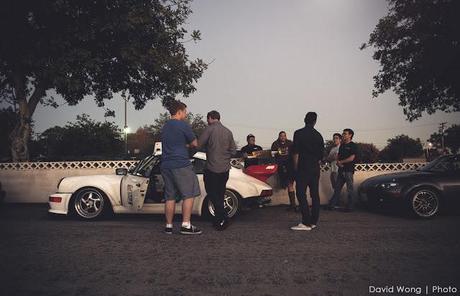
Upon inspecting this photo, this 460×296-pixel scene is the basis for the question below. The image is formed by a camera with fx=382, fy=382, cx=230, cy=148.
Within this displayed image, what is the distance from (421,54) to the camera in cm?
1892

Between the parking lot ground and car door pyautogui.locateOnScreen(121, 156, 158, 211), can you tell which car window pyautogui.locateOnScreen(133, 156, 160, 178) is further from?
the parking lot ground

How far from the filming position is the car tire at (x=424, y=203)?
734 centimetres

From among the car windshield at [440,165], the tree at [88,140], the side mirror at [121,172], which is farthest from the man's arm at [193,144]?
the tree at [88,140]

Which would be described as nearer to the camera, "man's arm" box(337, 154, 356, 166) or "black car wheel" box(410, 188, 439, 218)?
"black car wheel" box(410, 188, 439, 218)

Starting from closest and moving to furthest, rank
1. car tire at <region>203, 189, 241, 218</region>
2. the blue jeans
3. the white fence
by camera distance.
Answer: car tire at <region>203, 189, 241, 218</region>
the blue jeans
the white fence

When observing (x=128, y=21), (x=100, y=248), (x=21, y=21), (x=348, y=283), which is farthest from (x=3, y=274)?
(x=21, y=21)

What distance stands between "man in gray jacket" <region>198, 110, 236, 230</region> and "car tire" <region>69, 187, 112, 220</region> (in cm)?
244

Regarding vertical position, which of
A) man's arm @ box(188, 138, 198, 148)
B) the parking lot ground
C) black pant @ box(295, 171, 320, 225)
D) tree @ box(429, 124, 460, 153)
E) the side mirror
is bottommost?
the parking lot ground

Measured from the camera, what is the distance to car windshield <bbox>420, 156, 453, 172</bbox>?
8.02 meters

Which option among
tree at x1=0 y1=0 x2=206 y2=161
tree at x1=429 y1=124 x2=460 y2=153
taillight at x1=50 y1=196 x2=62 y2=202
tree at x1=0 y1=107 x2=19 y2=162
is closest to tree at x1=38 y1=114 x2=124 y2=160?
tree at x1=0 y1=107 x2=19 y2=162

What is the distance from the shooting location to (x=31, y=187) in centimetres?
1123

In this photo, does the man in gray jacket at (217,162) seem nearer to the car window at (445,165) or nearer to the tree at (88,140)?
the car window at (445,165)

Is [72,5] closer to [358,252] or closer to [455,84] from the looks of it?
[358,252]

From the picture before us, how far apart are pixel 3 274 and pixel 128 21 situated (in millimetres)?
11483
